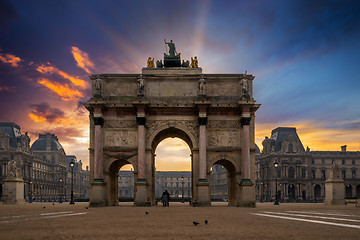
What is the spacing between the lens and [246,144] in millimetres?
34094

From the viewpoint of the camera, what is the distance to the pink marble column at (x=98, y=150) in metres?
33.8

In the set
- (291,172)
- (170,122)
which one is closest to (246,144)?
(170,122)

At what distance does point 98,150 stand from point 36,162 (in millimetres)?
90595

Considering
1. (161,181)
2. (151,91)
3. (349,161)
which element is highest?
(151,91)

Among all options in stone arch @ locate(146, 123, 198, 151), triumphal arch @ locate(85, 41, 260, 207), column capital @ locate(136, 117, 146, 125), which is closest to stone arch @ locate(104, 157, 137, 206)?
triumphal arch @ locate(85, 41, 260, 207)

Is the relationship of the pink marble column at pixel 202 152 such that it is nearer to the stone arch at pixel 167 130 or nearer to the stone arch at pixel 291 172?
the stone arch at pixel 167 130

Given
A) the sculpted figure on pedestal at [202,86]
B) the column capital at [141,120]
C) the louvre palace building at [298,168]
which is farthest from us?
the louvre palace building at [298,168]

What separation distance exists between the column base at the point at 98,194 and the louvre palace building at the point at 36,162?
50077 millimetres

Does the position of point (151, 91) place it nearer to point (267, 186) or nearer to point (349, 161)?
point (267, 186)

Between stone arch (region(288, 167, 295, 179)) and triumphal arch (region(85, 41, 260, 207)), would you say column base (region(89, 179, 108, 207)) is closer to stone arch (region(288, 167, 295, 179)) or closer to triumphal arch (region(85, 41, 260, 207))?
triumphal arch (region(85, 41, 260, 207))

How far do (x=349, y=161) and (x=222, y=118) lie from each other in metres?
87.4

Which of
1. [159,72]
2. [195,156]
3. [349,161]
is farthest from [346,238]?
[349,161]

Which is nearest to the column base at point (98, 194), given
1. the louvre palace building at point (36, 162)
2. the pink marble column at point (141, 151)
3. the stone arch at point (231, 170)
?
the pink marble column at point (141, 151)

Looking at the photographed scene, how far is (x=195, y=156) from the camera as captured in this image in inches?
1368
